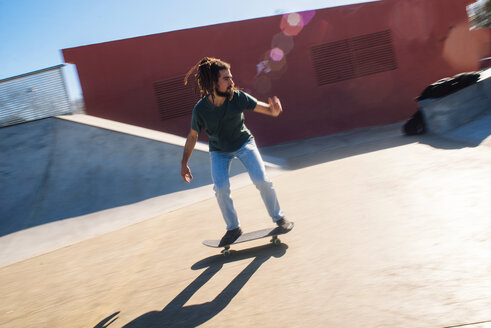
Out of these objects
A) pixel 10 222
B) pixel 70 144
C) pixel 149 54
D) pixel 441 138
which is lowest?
pixel 441 138

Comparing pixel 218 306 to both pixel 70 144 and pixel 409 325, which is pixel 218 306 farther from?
pixel 70 144

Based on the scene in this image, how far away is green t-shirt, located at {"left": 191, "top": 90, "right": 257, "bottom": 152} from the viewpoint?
11.5 feet

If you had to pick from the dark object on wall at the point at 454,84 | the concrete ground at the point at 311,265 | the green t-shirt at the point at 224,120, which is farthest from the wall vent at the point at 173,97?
the green t-shirt at the point at 224,120

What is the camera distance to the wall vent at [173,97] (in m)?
12.3

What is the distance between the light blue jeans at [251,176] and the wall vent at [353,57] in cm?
1008

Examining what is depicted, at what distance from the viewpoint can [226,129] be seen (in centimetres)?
357

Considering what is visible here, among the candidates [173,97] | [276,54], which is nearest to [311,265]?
[173,97]

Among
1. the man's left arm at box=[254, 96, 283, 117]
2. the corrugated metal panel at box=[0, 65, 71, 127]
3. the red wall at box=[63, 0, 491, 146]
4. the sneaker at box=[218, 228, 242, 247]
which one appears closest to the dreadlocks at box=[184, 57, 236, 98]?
the man's left arm at box=[254, 96, 283, 117]

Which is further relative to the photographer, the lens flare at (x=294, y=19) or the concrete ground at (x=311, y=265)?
the lens flare at (x=294, y=19)

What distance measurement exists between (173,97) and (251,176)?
30.9 feet

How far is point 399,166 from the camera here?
5.69 meters

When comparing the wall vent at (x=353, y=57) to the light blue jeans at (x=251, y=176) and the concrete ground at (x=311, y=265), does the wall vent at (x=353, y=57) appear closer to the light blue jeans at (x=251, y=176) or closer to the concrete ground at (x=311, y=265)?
the concrete ground at (x=311, y=265)

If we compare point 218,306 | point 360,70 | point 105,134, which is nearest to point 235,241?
point 218,306

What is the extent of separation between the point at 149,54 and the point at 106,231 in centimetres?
777
